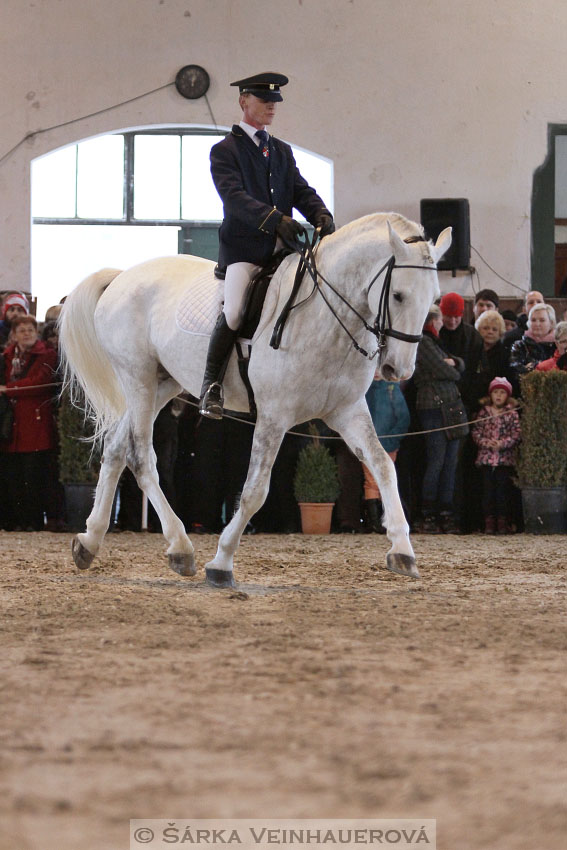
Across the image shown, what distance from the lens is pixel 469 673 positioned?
3.60 meters

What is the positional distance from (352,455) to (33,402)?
294cm

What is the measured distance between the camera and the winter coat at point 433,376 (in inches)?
383

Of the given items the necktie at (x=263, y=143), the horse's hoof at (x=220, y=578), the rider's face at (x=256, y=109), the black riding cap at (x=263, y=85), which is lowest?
the horse's hoof at (x=220, y=578)

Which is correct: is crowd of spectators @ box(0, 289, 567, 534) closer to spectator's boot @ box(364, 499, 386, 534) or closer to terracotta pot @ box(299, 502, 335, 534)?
spectator's boot @ box(364, 499, 386, 534)

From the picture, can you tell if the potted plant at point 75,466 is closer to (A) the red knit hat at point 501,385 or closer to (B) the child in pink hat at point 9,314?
(B) the child in pink hat at point 9,314

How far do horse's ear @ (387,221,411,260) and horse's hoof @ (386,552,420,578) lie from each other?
62.9 inches

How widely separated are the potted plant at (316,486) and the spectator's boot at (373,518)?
0.32 m

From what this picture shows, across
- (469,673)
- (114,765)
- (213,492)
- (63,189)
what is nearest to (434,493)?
(213,492)

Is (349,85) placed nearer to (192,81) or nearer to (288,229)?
(192,81)

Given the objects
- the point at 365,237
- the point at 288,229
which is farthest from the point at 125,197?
the point at 365,237

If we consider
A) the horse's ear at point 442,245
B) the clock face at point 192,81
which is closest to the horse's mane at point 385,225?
the horse's ear at point 442,245

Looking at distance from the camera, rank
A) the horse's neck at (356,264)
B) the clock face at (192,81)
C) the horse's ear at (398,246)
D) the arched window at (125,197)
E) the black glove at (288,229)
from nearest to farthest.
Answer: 1. the horse's ear at (398,246)
2. the horse's neck at (356,264)
3. the black glove at (288,229)
4. the clock face at (192,81)
5. the arched window at (125,197)

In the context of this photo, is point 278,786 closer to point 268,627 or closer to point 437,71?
point 268,627

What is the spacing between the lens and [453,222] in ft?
51.2
